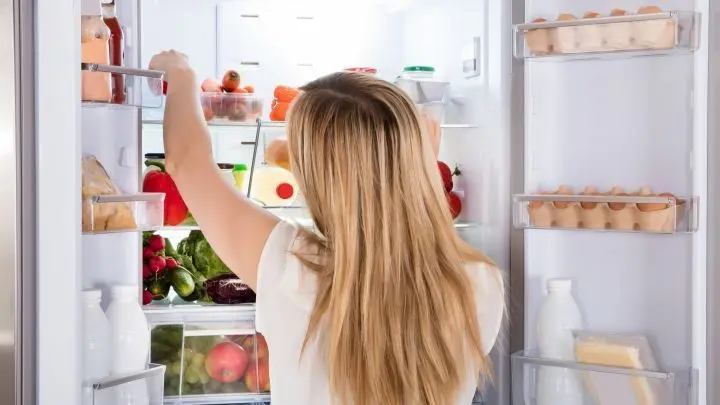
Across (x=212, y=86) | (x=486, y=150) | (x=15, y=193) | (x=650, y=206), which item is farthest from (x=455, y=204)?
(x=15, y=193)

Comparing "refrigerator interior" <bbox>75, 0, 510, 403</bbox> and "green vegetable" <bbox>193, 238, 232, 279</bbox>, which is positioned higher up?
"refrigerator interior" <bbox>75, 0, 510, 403</bbox>

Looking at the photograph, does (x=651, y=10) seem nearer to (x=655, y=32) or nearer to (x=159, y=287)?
(x=655, y=32)

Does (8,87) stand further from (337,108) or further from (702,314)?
(702,314)

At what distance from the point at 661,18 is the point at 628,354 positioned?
2.55 feet

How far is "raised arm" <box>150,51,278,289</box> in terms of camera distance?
163cm

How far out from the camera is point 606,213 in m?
2.24

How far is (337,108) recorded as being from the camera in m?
1.56

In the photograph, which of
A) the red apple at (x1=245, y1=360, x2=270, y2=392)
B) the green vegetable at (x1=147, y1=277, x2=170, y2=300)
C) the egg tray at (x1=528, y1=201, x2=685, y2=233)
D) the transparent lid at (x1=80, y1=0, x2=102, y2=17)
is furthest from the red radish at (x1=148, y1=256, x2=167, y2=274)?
the egg tray at (x1=528, y1=201, x2=685, y2=233)

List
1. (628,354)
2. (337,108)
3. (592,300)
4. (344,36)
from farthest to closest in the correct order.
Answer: (344,36)
(592,300)
(628,354)
(337,108)

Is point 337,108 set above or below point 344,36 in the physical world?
below

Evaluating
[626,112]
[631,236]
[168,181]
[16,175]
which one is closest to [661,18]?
[626,112]

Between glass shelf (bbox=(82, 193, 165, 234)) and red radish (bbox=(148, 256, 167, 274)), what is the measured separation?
0.33 m

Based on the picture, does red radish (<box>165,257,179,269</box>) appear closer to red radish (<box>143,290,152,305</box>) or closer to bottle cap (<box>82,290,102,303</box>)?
red radish (<box>143,290,152,305</box>)

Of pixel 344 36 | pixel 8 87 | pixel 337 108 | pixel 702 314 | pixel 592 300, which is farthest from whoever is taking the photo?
pixel 344 36
